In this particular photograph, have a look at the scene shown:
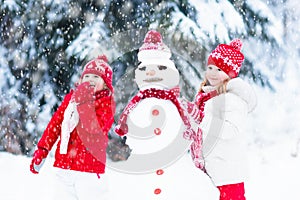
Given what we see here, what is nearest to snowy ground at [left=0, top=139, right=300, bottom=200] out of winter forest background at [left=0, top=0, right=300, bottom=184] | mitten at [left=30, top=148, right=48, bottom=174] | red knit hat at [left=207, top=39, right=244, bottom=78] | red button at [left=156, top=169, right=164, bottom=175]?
red button at [left=156, top=169, right=164, bottom=175]

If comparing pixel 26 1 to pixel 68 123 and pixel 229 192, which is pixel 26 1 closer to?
pixel 68 123

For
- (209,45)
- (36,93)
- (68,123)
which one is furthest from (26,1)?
(68,123)

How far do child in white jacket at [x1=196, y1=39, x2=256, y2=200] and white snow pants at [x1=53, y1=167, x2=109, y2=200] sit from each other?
862 mm

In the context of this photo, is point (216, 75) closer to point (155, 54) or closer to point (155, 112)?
point (155, 54)

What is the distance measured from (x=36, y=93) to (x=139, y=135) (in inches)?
157

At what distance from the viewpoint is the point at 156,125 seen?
121 inches

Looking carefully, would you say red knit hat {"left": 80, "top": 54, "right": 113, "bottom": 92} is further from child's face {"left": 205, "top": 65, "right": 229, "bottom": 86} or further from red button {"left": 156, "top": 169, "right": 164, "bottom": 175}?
red button {"left": 156, "top": 169, "right": 164, "bottom": 175}

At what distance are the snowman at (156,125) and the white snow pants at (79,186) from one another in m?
0.41

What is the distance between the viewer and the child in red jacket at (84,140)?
3.45 meters

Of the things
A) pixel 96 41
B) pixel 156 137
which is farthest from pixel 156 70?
pixel 96 41

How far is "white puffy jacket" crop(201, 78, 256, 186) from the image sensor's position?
329cm

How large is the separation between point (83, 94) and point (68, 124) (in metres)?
0.27

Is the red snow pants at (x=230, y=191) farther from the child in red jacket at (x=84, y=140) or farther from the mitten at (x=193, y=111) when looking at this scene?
the child in red jacket at (x=84, y=140)

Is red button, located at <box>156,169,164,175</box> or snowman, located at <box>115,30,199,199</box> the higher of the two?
snowman, located at <box>115,30,199,199</box>
